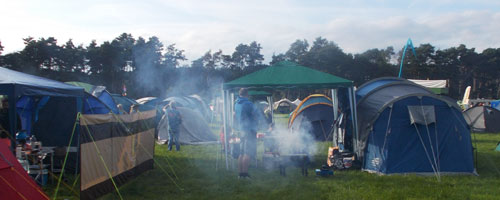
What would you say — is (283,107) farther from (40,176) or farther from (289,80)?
(40,176)

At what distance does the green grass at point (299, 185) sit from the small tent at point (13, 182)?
1.50 meters

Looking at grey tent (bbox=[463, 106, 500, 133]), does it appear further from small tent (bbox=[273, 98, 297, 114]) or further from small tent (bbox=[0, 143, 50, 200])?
small tent (bbox=[273, 98, 297, 114])

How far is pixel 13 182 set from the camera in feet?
16.6

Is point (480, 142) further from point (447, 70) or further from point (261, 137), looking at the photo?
point (447, 70)

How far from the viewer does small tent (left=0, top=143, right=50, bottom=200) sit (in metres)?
4.91

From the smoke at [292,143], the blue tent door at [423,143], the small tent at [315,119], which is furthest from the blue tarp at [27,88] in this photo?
the small tent at [315,119]

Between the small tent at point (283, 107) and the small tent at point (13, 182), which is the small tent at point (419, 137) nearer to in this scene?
the small tent at point (13, 182)

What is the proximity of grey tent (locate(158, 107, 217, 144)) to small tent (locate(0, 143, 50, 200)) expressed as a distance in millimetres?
9294

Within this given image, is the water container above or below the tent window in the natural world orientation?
below

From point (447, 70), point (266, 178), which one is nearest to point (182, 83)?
point (447, 70)

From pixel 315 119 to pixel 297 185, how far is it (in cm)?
716

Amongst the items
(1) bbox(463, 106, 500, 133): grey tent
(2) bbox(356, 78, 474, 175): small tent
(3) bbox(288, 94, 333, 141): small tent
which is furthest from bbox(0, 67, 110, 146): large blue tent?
(1) bbox(463, 106, 500, 133): grey tent

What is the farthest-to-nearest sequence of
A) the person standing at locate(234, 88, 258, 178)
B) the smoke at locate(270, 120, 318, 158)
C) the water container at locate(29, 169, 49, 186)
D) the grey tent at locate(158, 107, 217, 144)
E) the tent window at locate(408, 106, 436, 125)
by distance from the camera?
the grey tent at locate(158, 107, 217, 144), the smoke at locate(270, 120, 318, 158), the tent window at locate(408, 106, 436, 125), the person standing at locate(234, 88, 258, 178), the water container at locate(29, 169, 49, 186)

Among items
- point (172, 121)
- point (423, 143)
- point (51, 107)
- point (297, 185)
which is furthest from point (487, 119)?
point (51, 107)
